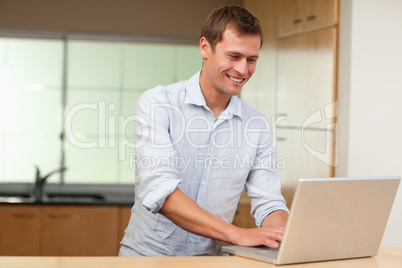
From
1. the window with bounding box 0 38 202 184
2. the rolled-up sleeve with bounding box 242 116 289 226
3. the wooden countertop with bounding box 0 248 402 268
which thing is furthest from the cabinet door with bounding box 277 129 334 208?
the wooden countertop with bounding box 0 248 402 268

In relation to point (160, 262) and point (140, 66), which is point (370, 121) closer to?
point (160, 262)

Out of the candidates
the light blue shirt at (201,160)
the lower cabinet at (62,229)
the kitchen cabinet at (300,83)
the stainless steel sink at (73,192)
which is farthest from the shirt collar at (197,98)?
the stainless steel sink at (73,192)

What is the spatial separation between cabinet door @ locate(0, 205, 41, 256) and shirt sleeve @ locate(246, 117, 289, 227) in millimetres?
3336

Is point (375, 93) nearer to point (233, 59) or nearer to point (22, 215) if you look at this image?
point (233, 59)

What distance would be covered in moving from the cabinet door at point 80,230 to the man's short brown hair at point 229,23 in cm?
329

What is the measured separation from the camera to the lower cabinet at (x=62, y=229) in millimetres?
5270

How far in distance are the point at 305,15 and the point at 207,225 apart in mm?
2559

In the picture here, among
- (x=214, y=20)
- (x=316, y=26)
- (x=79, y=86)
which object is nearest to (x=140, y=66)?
(x=79, y=86)

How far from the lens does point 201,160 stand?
91.0 inches

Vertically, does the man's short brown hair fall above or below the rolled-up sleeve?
above

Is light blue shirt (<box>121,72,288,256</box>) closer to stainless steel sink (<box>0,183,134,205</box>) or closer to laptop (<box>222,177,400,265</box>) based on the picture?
laptop (<box>222,177,400,265</box>)

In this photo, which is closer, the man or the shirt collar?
the man

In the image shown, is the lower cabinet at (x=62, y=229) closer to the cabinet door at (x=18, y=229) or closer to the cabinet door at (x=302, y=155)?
the cabinet door at (x=18, y=229)

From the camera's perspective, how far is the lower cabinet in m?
5.27
